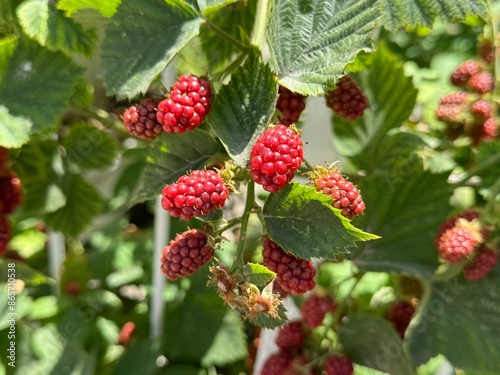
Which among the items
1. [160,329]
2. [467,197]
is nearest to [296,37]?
[467,197]

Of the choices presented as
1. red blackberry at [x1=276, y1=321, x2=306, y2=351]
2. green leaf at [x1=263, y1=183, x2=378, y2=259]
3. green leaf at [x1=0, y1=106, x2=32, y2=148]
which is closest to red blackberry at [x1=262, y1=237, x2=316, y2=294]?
green leaf at [x1=263, y1=183, x2=378, y2=259]

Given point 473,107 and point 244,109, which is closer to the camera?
point 244,109

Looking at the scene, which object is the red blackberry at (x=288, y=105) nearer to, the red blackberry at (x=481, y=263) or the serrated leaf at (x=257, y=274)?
the serrated leaf at (x=257, y=274)

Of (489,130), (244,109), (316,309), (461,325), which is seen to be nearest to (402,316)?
(461,325)

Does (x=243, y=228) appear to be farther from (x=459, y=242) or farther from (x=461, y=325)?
(x=461, y=325)

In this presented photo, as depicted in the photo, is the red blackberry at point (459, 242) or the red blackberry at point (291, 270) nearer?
the red blackberry at point (291, 270)

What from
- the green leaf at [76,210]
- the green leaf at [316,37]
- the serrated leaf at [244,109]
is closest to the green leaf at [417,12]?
the green leaf at [316,37]

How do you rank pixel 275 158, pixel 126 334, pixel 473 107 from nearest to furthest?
pixel 275 158 < pixel 473 107 < pixel 126 334
